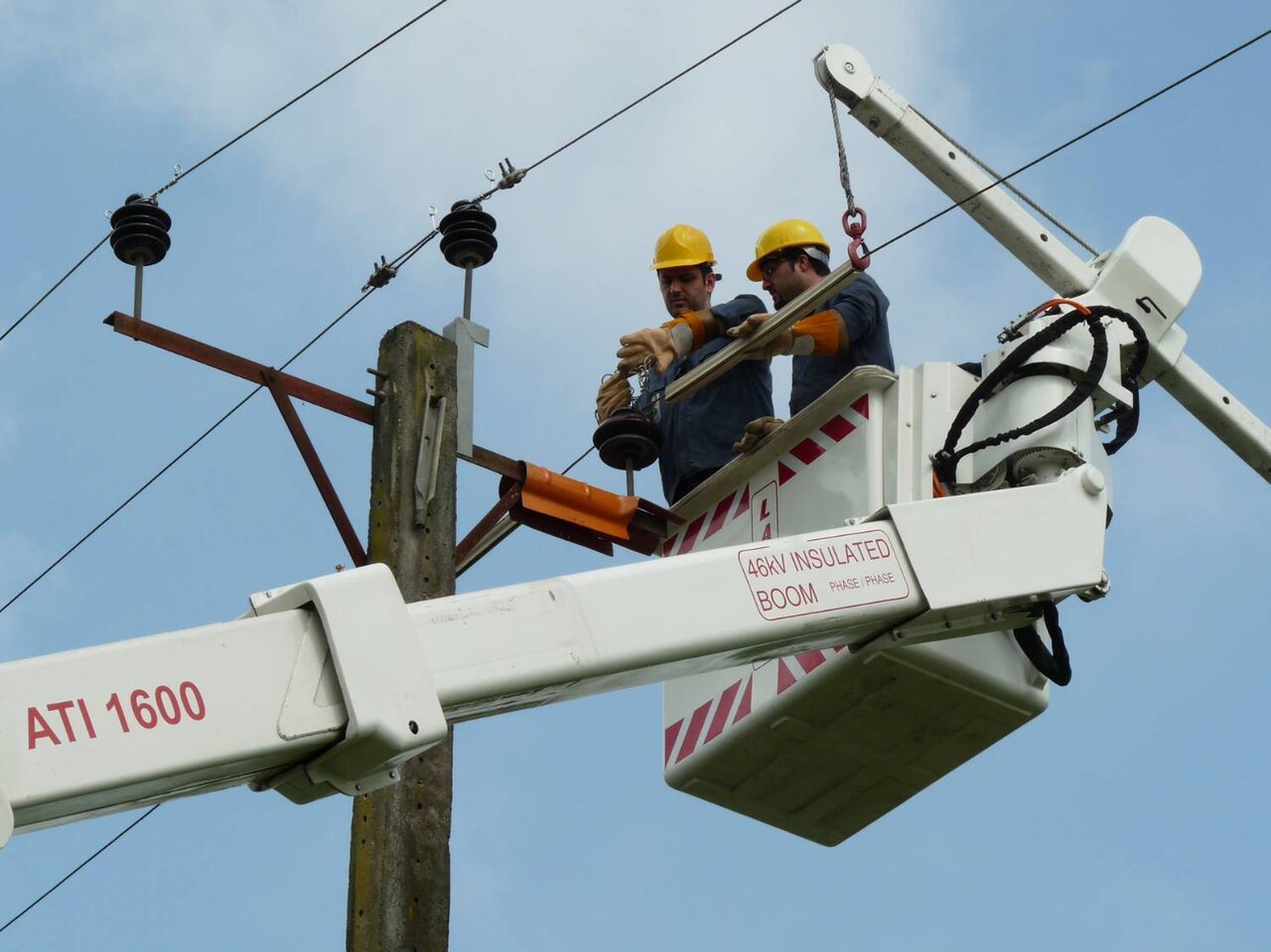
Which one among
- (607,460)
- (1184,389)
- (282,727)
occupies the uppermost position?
(607,460)

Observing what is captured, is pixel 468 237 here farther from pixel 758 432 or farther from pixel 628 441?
pixel 758 432

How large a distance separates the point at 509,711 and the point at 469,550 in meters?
2.16

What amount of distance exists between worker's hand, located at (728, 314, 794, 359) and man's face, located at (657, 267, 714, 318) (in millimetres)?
1126

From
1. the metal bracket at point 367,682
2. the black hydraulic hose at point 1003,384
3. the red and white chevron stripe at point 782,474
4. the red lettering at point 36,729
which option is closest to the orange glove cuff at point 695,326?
the red and white chevron stripe at point 782,474

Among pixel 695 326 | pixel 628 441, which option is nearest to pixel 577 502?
pixel 628 441

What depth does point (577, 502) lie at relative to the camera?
7.79m

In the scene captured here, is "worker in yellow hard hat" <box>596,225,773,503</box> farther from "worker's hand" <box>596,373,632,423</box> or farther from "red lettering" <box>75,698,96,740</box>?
"red lettering" <box>75,698,96,740</box>

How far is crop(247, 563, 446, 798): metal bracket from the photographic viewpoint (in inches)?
205

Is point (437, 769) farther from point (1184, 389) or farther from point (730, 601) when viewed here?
point (1184, 389)

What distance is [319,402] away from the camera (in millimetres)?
7121

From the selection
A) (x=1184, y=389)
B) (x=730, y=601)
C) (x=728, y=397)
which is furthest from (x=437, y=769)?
(x=1184, y=389)

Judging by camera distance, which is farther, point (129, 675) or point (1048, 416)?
point (1048, 416)

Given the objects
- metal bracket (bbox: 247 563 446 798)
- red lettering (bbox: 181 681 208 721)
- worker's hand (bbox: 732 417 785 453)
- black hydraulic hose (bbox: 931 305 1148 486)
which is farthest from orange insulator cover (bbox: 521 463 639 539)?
red lettering (bbox: 181 681 208 721)

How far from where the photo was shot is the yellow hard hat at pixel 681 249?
30.4 feet
